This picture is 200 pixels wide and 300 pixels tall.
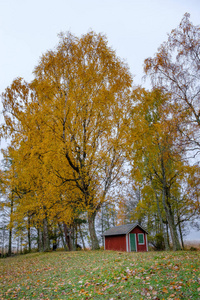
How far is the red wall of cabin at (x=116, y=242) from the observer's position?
65.9 ft

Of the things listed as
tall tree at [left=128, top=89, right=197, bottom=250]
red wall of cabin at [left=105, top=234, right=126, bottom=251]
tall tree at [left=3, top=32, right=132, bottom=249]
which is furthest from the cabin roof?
tall tree at [left=3, top=32, right=132, bottom=249]

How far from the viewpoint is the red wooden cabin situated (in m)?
19.8

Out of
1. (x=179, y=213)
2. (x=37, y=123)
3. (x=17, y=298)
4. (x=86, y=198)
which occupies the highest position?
(x=37, y=123)

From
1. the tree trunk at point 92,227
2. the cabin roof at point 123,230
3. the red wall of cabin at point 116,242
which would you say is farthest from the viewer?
the red wall of cabin at point 116,242

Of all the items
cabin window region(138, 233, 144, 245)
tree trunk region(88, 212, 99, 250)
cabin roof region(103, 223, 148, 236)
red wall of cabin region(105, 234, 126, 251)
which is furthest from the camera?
cabin window region(138, 233, 144, 245)

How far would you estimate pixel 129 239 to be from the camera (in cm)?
1984

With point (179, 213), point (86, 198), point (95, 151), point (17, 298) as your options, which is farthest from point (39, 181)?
point (179, 213)

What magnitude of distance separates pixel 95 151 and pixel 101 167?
34.9 inches

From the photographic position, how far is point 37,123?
10.8 m

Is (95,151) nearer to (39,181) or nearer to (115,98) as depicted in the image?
(115,98)

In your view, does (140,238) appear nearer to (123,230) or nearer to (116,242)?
(123,230)

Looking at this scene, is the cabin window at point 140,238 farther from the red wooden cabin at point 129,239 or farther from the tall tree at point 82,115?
the tall tree at point 82,115

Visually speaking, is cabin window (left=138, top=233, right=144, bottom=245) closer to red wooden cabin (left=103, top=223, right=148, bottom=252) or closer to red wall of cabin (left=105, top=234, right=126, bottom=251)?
red wooden cabin (left=103, top=223, right=148, bottom=252)

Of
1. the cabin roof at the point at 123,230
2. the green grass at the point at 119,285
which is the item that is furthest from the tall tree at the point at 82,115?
the cabin roof at the point at 123,230
